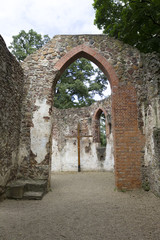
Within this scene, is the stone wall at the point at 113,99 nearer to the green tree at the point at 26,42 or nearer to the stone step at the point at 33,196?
the stone step at the point at 33,196

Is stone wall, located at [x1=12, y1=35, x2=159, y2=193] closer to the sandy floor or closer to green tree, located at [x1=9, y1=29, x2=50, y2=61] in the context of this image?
the sandy floor

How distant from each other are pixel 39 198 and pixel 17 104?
2.59 meters

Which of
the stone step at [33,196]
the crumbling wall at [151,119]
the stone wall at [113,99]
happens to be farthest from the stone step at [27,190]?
the crumbling wall at [151,119]

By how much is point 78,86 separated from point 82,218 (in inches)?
539

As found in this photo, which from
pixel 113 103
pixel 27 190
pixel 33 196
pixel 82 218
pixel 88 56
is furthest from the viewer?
pixel 88 56

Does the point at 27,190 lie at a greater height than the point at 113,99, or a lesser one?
lesser

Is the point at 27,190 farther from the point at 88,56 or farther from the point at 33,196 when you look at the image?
the point at 88,56

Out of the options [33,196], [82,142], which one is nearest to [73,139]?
[82,142]

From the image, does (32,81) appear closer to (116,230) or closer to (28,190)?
(28,190)

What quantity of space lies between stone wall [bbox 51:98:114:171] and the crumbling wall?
508cm

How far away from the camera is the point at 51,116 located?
17.5ft

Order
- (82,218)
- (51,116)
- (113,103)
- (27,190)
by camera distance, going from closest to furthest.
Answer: (82,218)
(27,190)
(113,103)
(51,116)

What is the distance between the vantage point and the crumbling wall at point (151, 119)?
13.5 feet

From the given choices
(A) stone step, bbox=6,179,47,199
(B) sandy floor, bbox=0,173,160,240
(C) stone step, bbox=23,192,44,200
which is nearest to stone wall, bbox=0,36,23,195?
(A) stone step, bbox=6,179,47,199
